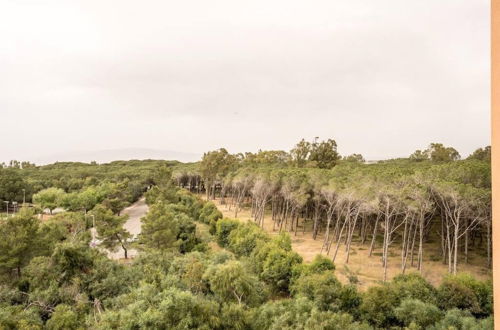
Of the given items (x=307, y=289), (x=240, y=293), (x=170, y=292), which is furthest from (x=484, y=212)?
(x=170, y=292)

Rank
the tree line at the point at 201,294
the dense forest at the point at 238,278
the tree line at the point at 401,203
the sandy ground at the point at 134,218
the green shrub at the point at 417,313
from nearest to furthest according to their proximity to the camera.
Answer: the tree line at the point at 201,294 → the dense forest at the point at 238,278 → the green shrub at the point at 417,313 → the tree line at the point at 401,203 → the sandy ground at the point at 134,218

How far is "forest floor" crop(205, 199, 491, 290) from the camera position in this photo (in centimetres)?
2145

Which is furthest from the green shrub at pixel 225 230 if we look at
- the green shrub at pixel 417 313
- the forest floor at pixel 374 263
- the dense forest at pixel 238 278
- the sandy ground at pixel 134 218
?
the green shrub at pixel 417 313

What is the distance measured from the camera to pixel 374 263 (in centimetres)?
2455

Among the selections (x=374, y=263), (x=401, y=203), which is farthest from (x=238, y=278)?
(x=374, y=263)

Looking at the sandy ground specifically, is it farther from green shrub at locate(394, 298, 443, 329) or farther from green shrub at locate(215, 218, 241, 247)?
green shrub at locate(394, 298, 443, 329)

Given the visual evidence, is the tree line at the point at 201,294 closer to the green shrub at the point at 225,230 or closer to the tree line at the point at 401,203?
the tree line at the point at 401,203

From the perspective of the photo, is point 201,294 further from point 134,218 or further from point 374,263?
point 134,218

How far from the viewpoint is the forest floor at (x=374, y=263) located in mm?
21453

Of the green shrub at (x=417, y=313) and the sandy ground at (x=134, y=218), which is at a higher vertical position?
the green shrub at (x=417, y=313)

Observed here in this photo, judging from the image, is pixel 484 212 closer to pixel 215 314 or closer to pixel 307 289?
pixel 307 289

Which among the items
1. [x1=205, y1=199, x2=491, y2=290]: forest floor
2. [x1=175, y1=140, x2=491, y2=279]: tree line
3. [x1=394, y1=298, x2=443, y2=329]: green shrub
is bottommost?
[x1=205, y1=199, x2=491, y2=290]: forest floor

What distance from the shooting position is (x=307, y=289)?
15.5 meters

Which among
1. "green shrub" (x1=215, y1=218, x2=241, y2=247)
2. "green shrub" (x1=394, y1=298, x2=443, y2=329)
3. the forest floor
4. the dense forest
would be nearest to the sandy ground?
the dense forest
